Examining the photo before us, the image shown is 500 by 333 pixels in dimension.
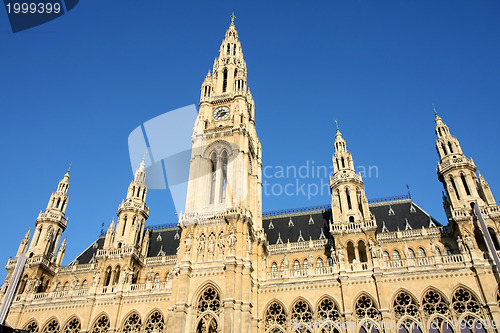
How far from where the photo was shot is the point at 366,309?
25.9 m

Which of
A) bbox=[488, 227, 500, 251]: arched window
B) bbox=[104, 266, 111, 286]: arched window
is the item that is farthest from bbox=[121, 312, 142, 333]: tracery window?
bbox=[488, 227, 500, 251]: arched window

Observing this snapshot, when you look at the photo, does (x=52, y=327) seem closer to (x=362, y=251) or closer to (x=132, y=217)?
(x=132, y=217)

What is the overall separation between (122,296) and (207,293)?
823 cm

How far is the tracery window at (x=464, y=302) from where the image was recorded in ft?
80.2

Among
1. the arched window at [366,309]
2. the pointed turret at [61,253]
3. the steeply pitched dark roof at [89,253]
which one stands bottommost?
the arched window at [366,309]

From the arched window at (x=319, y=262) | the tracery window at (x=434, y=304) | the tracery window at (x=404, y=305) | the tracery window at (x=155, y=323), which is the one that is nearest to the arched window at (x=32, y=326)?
the tracery window at (x=155, y=323)

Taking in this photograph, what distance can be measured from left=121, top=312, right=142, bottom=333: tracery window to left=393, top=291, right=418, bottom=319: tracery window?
62.0 feet

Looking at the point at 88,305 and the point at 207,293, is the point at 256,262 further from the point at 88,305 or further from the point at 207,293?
the point at 88,305

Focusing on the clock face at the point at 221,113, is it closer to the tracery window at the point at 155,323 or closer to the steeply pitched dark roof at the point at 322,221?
the steeply pitched dark roof at the point at 322,221

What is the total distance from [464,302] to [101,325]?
26500mm

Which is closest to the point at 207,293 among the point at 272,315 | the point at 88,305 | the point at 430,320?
the point at 272,315

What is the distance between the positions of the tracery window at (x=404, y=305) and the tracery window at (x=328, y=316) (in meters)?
3.87

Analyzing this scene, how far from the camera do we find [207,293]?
27.6 metres

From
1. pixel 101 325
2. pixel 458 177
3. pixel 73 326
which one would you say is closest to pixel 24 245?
pixel 73 326
